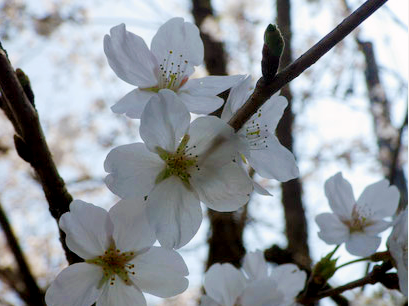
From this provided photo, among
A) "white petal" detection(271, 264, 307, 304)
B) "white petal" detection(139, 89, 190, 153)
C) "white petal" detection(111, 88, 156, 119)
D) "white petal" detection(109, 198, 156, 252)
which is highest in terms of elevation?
"white petal" detection(111, 88, 156, 119)

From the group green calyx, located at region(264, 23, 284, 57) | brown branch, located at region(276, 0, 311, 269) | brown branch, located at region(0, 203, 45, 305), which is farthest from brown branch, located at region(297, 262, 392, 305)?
brown branch, located at region(276, 0, 311, 269)

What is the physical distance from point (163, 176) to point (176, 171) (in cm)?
2

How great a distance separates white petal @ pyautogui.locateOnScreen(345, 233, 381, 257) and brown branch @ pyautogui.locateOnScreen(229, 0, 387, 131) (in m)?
0.49

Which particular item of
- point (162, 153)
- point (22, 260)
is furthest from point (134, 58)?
point (22, 260)

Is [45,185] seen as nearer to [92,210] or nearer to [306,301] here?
[92,210]

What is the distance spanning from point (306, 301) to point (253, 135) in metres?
0.36

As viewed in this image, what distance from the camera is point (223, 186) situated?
0.70m

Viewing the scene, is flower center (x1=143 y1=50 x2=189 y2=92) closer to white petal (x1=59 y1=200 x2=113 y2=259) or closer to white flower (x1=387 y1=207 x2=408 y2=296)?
white petal (x1=59 y1=200 x2=113 y2=259)

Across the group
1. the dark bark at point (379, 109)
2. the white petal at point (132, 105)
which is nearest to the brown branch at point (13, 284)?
the white petal at point (132, 105)

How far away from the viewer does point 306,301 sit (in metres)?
0.94

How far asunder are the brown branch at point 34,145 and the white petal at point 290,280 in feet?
1.75

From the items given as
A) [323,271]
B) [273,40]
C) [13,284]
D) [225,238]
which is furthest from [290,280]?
[225,238]

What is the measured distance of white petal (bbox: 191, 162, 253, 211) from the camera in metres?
0.68

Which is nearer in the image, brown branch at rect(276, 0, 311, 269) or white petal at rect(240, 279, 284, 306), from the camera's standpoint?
white petal at rect(240, 279, 284, 306)
